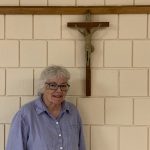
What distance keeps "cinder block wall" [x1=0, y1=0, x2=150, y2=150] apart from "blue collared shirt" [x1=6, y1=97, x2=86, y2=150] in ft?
0.58

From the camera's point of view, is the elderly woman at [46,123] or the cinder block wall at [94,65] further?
the cinder block wall at [94,65]

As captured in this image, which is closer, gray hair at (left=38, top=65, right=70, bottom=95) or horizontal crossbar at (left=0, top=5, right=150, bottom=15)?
gray hair at (left=38, top=65, right=70, bottom=95)

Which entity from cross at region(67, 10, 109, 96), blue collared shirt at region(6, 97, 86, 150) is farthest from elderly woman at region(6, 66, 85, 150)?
cross at region(67, 10, 109, 96)

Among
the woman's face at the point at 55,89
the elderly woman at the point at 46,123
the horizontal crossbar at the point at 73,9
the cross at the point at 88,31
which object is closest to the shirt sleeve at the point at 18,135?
the elderly woman at the point at 46,123

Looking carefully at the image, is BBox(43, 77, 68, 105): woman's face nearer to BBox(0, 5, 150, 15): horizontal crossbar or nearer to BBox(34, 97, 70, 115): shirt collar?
BBox(34, 97, 70, 115): shirt collar

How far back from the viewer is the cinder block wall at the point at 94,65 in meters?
1.71

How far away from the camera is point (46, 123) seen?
156 centimetres

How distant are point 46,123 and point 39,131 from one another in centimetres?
5

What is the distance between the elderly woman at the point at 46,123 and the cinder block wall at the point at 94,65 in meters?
0.17

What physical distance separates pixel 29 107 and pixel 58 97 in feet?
0.51

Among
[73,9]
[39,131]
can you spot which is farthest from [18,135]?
[73,9]

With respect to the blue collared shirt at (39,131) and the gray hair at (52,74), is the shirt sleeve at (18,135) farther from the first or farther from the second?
the gray hair at (52,74)

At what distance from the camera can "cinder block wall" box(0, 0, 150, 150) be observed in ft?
5.62

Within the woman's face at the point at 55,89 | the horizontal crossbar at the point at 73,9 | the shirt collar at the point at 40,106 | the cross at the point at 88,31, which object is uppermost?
the horizontal crossbar at the point at 73,9
